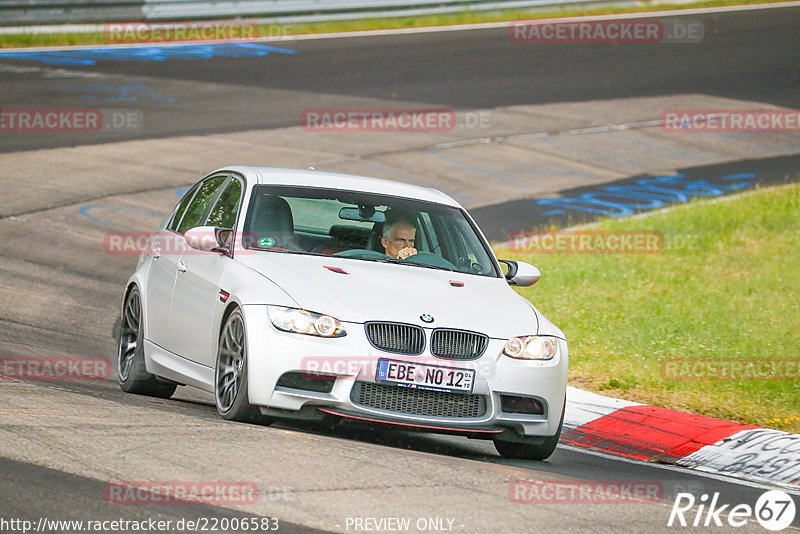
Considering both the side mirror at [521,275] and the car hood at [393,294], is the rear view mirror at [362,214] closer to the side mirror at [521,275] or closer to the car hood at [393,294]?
the car hood at [393,294]

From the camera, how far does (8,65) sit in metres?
25.7

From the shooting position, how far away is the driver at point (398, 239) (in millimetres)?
8745

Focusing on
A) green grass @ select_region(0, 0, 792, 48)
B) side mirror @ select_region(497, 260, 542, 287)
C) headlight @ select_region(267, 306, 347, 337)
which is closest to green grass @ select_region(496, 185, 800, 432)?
side mirror @ select_region(497, 260, 542, 287)

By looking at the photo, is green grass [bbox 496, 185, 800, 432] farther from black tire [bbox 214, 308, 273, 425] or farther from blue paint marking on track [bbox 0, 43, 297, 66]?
blue paint marking on track [bbox 0, 43, 297, 66]

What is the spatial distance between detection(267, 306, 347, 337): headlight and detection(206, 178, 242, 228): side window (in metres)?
1.42

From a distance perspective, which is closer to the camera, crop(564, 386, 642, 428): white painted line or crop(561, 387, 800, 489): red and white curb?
crop(561, 387, 800, 489): red and white curb

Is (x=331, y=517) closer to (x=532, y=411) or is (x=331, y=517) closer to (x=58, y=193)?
(x=532, y=411)

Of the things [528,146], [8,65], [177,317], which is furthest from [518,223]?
[8,65]

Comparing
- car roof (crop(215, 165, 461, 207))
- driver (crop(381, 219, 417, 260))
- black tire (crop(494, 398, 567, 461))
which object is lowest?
black tire (crop(494, 398, 567, 461))

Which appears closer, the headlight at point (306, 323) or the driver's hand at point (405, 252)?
the headlight at point (306, 323)

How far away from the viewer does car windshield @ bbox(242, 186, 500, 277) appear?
27.9 feet

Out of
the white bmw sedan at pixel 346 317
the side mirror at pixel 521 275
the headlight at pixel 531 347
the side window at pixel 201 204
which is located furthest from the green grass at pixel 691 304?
the side window at pixel 201 204

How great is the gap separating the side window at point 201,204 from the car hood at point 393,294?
4.05 feet

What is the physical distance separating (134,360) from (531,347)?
3.10m
